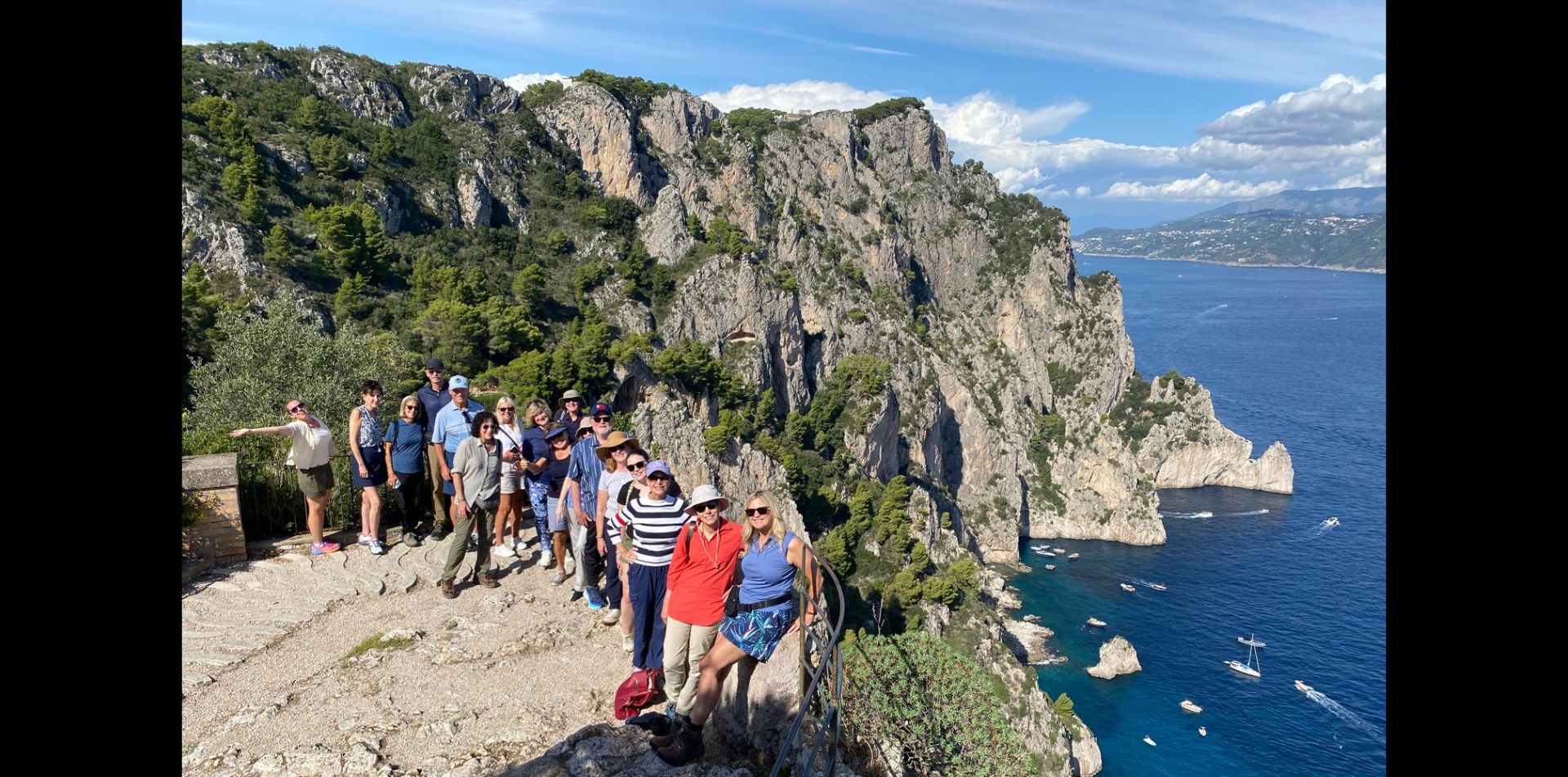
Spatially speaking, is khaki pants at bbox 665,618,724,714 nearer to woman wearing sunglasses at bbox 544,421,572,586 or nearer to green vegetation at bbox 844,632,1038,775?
green vegetation at bbox 844,632,1038,775

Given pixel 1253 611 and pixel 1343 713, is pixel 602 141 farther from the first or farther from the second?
pixel 1343 713

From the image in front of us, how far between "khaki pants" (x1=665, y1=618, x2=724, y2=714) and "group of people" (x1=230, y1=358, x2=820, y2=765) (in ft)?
0.04

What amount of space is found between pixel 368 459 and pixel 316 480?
0.55 m

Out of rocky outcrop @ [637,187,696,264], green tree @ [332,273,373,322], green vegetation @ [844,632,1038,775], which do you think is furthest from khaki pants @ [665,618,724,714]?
rocky outcrop @ [637,187,696,264]

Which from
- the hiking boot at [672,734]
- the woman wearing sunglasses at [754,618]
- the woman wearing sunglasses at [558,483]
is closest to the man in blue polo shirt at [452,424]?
the woman wearing sunglasses at [558,483]

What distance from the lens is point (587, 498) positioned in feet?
26.1

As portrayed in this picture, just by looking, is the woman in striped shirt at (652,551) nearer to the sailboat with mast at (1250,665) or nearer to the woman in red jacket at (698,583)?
the woman in red jacket at (698,583)

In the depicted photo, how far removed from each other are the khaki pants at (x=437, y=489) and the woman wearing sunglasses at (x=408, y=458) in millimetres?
146

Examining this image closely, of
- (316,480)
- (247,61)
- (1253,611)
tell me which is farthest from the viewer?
(1253,611)

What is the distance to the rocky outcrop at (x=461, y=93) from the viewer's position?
6938 cm

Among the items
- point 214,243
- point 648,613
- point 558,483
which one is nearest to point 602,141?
point 214,243

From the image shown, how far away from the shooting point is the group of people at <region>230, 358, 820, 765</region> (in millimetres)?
5977
